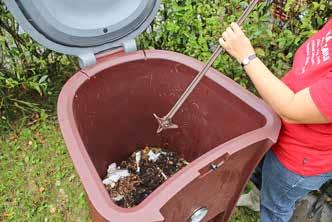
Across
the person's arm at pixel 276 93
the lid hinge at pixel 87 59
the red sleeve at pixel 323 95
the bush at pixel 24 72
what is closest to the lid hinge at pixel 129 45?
the lid hinge at pixel 87 59

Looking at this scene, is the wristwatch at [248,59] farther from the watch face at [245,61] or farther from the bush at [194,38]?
the bush at [194,38]

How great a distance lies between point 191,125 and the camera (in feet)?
5.49

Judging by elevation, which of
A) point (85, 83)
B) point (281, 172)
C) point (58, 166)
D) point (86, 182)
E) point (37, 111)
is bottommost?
point (58, 166)

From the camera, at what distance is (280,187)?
154cm

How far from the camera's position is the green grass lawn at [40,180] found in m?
2.12

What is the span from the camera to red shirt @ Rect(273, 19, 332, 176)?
113 cm

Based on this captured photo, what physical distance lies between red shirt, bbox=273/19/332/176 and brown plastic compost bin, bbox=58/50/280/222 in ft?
0.46

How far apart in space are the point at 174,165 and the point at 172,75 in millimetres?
423

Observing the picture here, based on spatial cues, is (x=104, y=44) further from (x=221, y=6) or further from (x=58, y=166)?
(x=58, y=166)

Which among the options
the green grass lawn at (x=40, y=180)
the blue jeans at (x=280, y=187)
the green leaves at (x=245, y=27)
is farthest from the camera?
the green grass lawn at (x=40, y=180)

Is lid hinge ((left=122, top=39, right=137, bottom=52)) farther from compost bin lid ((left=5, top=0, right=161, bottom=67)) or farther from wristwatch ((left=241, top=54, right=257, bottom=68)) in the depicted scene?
wristwatch ((left=241, top=54, right=257, bottom=68))

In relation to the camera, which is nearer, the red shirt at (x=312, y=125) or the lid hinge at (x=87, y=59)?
the red shirt at (x=312, y=125)

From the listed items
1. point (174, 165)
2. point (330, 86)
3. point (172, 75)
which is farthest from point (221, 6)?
point (330, 86)

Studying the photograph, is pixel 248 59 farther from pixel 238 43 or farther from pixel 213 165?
pixel 213 165
